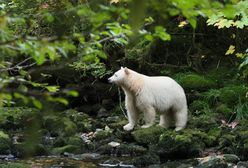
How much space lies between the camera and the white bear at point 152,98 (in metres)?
9.19

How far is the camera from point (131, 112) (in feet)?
30.9

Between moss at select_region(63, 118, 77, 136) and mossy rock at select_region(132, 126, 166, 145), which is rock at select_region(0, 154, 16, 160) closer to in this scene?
moss at select_region(63, 118, 77, 136)

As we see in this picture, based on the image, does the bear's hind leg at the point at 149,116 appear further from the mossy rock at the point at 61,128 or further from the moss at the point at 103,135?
the mossy rock at the point at 61,128

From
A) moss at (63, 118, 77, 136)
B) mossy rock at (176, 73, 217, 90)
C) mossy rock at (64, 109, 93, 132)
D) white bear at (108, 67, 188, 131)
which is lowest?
mossy rock at (64, 109, 93, 132)

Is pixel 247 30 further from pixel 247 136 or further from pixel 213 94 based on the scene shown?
pixel 247 136

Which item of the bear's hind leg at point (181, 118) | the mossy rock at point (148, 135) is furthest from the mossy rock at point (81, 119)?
the bear's hind leg at point (181, 118)

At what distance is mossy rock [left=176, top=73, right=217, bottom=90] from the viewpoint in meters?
11.4

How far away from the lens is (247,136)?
792 cm

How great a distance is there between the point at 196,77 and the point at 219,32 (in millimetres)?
1792

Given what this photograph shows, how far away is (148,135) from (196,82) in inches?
120

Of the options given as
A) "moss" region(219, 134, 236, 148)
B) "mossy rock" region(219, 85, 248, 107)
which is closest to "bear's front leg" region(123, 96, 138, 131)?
"moss" region(219, 134, 236, 148)

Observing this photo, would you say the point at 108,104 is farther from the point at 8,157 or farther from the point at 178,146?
the point at 178,146

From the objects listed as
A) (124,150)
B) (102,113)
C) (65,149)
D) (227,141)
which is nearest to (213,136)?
(227,141)

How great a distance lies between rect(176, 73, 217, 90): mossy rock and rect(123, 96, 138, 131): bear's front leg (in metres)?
2.33
